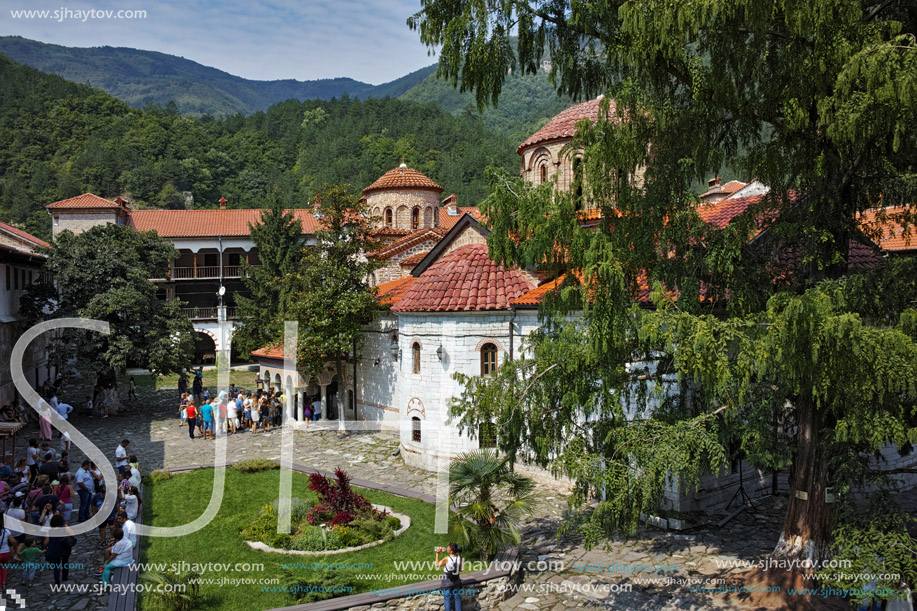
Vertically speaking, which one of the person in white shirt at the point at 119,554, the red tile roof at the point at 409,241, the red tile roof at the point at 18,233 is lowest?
the person in white shirt at the point at 119,554

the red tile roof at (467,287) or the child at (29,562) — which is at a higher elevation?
the red tile roof at (467,287)

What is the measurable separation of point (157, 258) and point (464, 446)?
14099mm

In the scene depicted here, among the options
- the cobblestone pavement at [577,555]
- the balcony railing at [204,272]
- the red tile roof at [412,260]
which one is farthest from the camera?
the balcony railing at [204,272]

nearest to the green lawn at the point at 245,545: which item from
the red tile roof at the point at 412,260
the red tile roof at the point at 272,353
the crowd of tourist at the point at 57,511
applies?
the crowd of tourist at the point at 57,511

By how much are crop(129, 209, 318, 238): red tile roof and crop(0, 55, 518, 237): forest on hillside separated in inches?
580

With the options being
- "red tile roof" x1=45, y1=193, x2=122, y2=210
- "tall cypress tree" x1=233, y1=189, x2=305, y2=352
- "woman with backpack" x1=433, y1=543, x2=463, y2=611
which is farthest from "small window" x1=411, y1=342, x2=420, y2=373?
"red tile roof" x1=45, y1=193, x2=122, y2=210

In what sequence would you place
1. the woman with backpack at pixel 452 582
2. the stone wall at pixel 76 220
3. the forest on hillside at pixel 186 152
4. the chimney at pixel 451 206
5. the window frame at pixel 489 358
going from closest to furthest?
1. the woman with backpack at pixel 452 582
2. the window frame at pixel 489 358
3. the stone wall at pixel 76 220
4. the chimney at pixel 451 206
5. the forest on hillside at pixel 186 152

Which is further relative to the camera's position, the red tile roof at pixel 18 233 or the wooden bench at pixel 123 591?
the red tile roof at pixel 18 233

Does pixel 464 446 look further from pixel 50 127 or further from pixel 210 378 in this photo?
pixel 50 127

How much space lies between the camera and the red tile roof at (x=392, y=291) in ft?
59.5

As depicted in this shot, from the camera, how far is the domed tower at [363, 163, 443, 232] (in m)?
24.9

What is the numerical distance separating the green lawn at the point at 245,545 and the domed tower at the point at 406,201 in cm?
1345

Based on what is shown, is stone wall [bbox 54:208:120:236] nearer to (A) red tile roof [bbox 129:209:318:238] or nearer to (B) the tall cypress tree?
(A) red tile roof [bbox 129:209:318:238]

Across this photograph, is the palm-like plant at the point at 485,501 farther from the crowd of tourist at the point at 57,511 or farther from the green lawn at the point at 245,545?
the crowd of tourist at the point at 57,511
